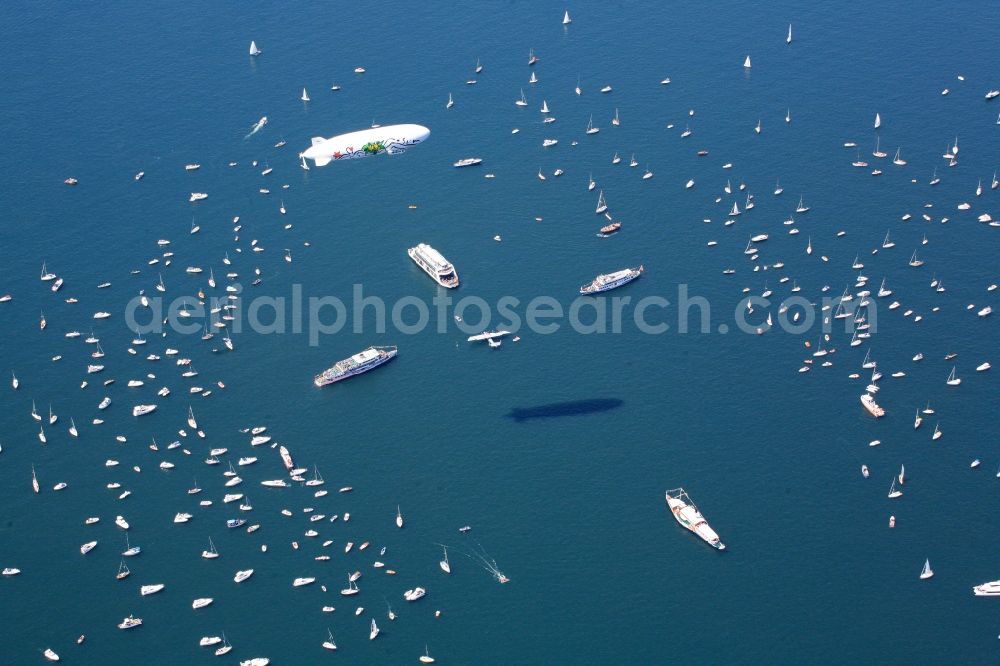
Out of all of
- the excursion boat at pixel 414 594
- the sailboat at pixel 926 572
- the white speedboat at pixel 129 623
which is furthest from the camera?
the sailboat at pixel 926 572

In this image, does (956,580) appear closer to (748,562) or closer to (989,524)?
(989,524)

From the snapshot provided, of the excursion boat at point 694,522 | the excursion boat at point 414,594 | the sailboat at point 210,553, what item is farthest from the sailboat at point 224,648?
the excursion boat at point 694,522

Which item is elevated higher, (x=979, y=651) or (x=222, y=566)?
(x=222, y=566)

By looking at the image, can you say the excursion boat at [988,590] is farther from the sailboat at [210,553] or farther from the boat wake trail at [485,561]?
the sailboat at [210,553]

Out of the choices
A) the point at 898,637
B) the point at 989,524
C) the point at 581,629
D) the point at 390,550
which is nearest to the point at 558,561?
the point at 581,629

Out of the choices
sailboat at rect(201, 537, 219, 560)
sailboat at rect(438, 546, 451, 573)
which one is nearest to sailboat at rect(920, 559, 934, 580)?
sailboat at rect(438, 546, 451, 573)

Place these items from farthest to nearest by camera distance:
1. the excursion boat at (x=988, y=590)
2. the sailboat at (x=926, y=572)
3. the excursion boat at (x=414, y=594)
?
1. the sailboat at (x=926, y=572)
2. the excursion boat at (x=414, y=594)
3. the excursion boat at (x=988, y=590)

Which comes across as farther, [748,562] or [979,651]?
[748,562]

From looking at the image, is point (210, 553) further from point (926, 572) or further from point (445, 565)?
point (926, 572)

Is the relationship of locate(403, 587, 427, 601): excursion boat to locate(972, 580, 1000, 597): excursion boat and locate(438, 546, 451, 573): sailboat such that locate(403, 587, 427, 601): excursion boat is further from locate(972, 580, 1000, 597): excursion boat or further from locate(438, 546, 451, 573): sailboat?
locate(972, 580, 1000, 597): excursion boat
